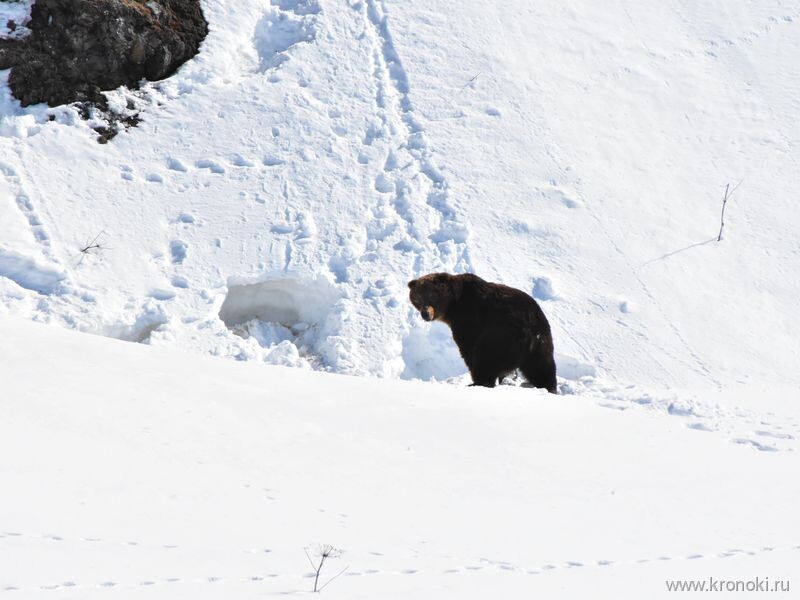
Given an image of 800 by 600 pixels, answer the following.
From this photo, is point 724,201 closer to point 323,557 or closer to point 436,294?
point 436,294

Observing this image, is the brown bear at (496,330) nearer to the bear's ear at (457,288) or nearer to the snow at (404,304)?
the bear's ear at (457,288)

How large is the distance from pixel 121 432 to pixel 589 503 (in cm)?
284

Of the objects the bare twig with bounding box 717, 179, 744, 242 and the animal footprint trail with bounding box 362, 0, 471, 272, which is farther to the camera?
the bare twig with bounding box 717, 179, 744, 242

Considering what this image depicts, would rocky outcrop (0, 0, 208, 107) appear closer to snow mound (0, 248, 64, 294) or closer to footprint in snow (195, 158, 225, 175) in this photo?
footprint in snow (195, 158, 225, 175)

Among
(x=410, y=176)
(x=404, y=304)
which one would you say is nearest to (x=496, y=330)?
(x=404, y=304)

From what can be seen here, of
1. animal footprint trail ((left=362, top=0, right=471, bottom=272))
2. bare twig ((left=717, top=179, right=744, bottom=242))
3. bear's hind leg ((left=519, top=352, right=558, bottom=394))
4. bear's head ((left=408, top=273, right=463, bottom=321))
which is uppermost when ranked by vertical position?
bear's head ((left=408, top=273, right=463, bottom=321))

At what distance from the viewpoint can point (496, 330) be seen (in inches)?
367

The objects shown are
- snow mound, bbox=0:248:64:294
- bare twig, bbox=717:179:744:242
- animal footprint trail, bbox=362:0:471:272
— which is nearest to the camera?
snow mound, bbox=0:248:64:294

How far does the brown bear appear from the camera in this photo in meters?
9.30

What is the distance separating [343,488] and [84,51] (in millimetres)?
9425

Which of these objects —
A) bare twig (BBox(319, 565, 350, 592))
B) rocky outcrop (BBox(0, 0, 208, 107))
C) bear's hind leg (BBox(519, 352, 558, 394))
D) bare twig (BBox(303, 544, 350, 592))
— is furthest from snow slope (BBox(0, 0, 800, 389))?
bare twig (BBox(319, 565, 350, 592))

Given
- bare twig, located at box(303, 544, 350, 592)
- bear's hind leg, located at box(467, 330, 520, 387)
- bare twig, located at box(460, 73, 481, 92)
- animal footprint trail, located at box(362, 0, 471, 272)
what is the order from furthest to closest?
1. bare twig, located at box(460, 73, 481, 92)
2. animal footprint trail, located at box(362, 0, 471, 272)
3. bear's hind leg, located at box(467, 330, 520, 387)
4. bare twig, located at box(303, 544, 350, 592)

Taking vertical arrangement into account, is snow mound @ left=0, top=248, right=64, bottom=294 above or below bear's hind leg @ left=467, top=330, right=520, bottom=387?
below

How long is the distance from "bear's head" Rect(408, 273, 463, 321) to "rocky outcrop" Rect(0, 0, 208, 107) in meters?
5.68
